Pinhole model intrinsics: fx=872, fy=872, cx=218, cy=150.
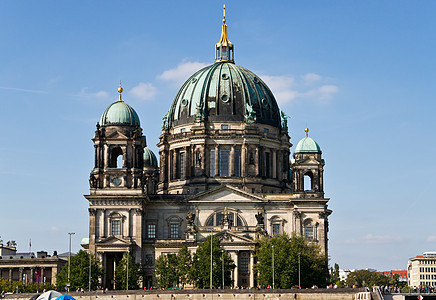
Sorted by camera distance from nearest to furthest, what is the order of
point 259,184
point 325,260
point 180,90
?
point 325,260 < point 259,184 < point 180,90

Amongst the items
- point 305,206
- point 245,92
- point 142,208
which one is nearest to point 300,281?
point 305,206

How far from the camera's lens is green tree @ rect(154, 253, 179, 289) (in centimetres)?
12194

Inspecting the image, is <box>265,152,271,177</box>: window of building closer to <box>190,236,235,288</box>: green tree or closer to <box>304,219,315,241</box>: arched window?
<box>304,219,315,241</box>: arched window

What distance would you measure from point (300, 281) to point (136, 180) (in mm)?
29581

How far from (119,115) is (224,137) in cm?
1975

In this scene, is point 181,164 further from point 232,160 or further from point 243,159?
point 243,159

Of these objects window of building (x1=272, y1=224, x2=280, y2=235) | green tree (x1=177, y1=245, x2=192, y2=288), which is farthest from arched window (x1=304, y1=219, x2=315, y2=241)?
green tree (x1=177, y1=245, x2=192, y2=288)

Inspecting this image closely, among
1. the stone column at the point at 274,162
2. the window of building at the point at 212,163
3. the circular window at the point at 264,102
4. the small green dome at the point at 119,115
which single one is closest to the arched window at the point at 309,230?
the stone column at the point at 274,162

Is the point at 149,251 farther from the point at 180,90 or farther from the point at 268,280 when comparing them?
the point at 180,90

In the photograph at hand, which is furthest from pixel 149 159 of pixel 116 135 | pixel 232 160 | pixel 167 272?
pixel 167 272

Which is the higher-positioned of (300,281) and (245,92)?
(245,92)

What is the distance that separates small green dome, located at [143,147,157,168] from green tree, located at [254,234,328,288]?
41.3m

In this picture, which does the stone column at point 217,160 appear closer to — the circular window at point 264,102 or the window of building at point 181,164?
the window of building at point 181,164

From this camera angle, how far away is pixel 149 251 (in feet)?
433
